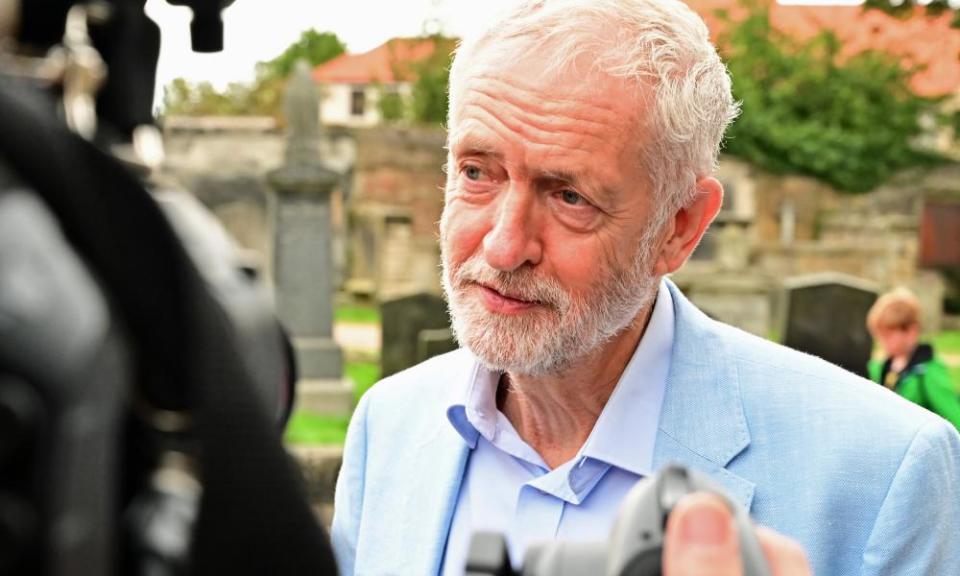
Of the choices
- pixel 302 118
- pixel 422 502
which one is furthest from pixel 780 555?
pixel 302 118

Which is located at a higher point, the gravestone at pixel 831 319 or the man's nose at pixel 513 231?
the man's nose at pixel 513 231

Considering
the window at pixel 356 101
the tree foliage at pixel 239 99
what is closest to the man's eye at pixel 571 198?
the tree foliage at pixel 239 99

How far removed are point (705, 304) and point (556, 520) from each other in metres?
11.9

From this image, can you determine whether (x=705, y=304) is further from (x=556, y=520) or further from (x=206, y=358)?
(x=206, y=358)

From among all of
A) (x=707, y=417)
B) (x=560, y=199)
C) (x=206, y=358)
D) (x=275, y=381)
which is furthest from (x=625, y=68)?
(x=206, y=358)

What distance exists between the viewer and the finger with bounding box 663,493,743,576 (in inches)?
26.7

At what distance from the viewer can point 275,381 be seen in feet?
2.34

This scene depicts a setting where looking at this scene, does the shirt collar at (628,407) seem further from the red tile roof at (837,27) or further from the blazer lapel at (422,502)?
the red tile roof at (837,27)

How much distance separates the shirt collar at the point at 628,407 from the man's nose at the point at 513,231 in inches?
12.4

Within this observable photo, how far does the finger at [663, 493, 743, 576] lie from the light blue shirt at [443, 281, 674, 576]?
1213mm

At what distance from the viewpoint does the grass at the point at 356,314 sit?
2128 cm

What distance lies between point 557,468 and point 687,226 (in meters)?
0.47

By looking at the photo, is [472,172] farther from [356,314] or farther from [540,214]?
[356,314]

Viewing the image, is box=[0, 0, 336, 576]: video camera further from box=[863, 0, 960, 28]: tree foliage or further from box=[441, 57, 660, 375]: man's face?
box=[863, 0, 960, 28]: tree foliage
